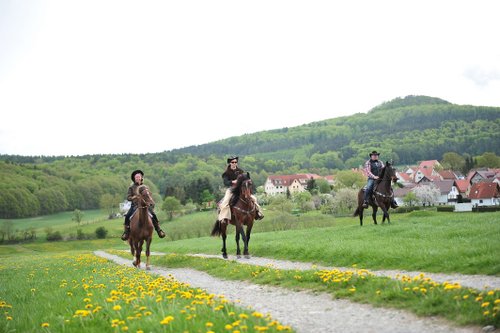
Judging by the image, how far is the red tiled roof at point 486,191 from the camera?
102438 millimetres

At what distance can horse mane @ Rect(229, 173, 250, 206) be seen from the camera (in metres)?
21.0

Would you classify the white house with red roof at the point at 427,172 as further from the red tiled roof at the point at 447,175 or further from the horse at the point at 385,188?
the horse at the point at 385,188

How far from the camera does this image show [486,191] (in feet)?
341

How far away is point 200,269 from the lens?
18812 mm

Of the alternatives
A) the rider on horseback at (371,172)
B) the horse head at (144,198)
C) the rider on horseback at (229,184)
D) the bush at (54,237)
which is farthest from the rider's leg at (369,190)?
the bush at (54,237)

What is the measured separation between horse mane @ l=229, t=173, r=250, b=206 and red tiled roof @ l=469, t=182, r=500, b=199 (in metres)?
99.2

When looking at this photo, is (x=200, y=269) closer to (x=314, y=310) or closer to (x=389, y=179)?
(x=314, y=310)

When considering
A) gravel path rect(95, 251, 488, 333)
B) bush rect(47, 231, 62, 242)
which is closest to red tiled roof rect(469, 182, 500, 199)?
bush rect(47, 231, 62, 242)

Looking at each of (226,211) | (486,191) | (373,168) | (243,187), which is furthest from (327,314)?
(486,191)

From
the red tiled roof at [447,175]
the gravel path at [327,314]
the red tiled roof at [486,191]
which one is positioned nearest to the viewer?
the gravel path at [327,314]

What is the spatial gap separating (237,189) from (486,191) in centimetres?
10052

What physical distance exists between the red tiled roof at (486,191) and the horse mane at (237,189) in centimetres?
9920

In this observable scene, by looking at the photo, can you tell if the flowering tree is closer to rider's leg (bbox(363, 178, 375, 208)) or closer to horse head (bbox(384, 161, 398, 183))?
rider's leg (bbox(363, 178, 375, 208))

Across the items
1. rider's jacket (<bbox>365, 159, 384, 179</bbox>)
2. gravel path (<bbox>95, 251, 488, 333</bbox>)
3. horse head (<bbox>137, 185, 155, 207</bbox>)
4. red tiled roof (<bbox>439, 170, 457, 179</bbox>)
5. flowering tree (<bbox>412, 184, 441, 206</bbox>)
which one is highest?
rider's jacket (<bbox>365, 159, 384, 179</bbox>)
